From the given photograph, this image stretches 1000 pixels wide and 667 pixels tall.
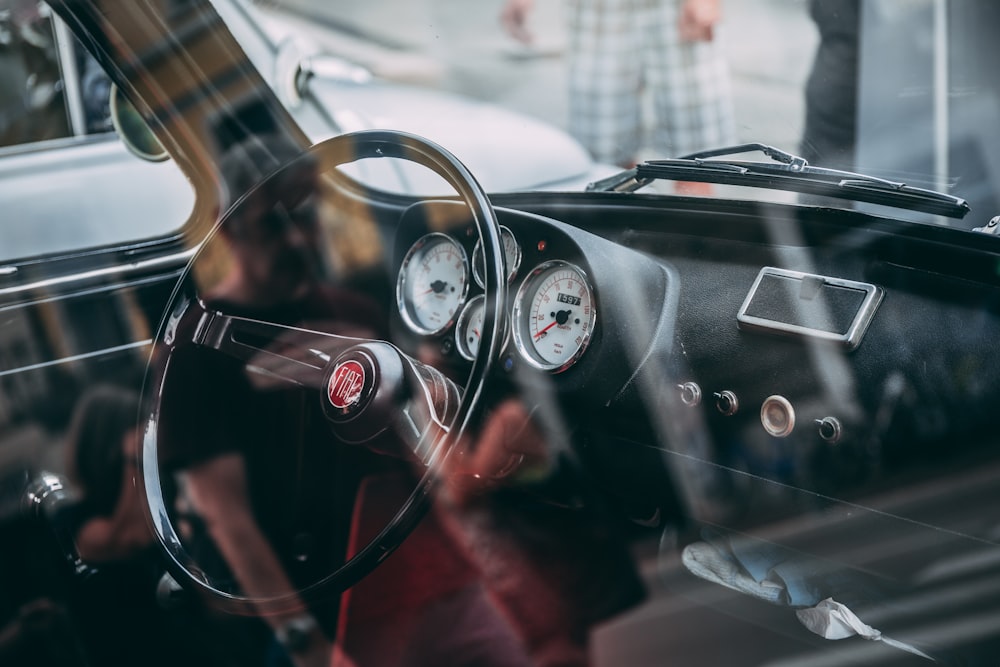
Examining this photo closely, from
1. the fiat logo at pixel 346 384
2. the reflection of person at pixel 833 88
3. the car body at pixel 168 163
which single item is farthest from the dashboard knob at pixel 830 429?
the car body at pixel 168 163

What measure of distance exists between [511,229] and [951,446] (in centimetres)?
77

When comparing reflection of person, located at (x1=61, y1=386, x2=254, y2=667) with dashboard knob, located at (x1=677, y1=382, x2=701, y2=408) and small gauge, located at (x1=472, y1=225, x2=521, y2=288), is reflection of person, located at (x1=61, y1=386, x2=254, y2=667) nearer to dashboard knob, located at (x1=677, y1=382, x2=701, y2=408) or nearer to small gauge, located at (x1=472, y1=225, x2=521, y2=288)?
small gauge, located at (x1=472, y1=225, x2=521, y2=288)

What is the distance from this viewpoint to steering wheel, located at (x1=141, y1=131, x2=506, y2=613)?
49.2 inches

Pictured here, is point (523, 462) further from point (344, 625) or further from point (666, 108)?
point (666, 108)

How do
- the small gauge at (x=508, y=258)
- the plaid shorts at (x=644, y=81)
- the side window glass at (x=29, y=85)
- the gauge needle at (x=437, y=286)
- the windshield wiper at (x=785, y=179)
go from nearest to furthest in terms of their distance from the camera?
the windshield wiper at (x=785, y=179)
the small gauge at (x=508, y=258)
the gauge needle at (x=437, y=286)
the plaid shorts at (x=644, y=81)
the side window glass at (x=29, y=85)

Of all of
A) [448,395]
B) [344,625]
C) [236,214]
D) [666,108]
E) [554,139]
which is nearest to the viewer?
[448,395]

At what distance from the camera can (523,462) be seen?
1605 millimetres

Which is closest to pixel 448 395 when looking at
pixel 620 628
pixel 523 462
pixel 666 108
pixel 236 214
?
pixel 523 462

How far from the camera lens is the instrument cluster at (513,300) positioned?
1514mm

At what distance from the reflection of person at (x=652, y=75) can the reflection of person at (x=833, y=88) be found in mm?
177

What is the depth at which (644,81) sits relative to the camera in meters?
1.99

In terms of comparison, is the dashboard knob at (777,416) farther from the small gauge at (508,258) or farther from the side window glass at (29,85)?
the side window glass at (29,85)

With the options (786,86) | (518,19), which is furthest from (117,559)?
(518,19)

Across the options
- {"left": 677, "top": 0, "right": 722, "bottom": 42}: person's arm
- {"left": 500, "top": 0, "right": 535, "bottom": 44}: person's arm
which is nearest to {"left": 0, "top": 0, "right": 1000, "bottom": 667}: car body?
{"left": 677, "top": 0, "right": 722, "bottom": 42}: person's arm
